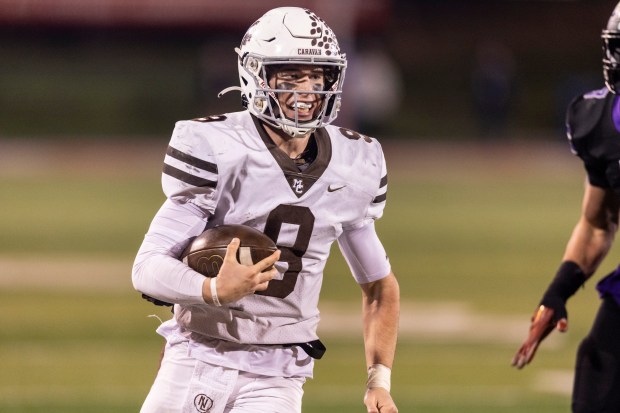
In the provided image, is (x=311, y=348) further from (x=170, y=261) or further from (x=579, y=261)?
(x=579, y=261)

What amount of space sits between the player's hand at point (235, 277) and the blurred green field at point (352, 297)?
11.6 feet

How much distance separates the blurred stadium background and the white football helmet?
3.39 m

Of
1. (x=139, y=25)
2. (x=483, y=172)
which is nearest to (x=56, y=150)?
(x=139, y=25)

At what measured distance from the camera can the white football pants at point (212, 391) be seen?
12.7 feet

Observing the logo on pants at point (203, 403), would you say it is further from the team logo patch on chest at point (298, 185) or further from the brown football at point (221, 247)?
the team logo patch on chest at point (298, 185)

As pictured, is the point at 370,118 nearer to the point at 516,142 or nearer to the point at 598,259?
the point at 516,142

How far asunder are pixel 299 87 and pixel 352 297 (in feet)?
22.1

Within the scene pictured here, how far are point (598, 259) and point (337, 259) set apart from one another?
307 inches

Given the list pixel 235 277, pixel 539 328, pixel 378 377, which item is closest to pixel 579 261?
pixel 539 328

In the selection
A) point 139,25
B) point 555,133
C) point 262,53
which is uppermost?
point 262,53

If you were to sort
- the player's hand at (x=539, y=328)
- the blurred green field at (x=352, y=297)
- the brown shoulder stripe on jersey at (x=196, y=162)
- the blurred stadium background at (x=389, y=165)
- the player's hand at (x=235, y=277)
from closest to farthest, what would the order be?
the player's hand at (x=235, y=277), the brown shoulder stripe on jersey at (x=196, y=162), the player's hand at (x=539, y=328), the blurred green field at (x=352, y=297), the blurred stadium background at (x=389, y=165)

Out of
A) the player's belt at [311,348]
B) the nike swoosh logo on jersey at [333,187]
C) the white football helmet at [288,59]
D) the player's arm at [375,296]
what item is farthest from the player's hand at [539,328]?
the white football helmet at [288,59]

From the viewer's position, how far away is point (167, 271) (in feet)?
12.1

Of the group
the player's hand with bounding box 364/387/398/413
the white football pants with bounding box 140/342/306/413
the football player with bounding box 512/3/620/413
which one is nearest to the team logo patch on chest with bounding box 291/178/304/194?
the white football pants with bounding box 140/342/306/413
